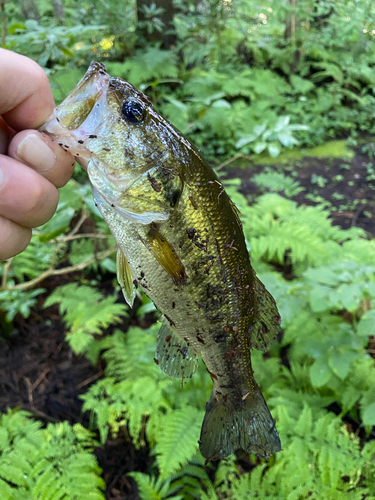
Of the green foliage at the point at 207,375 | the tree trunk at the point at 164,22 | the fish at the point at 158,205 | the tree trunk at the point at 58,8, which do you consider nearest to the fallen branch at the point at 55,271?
the green foliage at the point at 207,375

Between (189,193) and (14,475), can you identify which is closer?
(189,193)

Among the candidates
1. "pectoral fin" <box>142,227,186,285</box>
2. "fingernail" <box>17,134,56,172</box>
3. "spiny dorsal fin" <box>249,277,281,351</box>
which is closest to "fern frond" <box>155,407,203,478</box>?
"spiny dorsal fin" <box>249,277,281,351</box>

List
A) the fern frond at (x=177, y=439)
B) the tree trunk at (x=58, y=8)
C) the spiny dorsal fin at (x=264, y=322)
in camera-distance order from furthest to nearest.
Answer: the tree trunk at (x=58, y=8)
the fern frond at (x=177, y=439)
the spiny dorsal fin at (x=264, y=322)

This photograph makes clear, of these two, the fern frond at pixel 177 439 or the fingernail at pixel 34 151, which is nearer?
the fingernail at pixel 34 151

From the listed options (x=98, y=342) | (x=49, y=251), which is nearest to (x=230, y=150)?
(x=49, y=251)

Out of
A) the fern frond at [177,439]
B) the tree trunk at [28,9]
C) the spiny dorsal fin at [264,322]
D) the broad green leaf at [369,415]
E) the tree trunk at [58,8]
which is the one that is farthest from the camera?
the tree trunk at [58,8]

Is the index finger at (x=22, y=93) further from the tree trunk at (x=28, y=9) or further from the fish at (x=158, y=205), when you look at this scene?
the tree trunk at (x=28, y=9)

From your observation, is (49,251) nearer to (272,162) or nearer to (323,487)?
(323,487)
